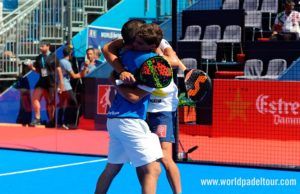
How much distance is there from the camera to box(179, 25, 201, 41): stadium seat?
60.0ft

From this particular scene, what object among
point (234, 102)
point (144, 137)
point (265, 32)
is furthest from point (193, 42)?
point (144, 137)

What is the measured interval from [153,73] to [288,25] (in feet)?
36.3

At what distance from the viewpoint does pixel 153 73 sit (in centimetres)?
597

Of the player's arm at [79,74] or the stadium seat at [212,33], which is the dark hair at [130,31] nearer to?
the player's arm at [79,74]

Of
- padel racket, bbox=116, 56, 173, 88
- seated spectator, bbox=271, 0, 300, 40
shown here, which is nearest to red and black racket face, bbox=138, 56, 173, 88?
padel racket, bbox=116, 56, 173, 88

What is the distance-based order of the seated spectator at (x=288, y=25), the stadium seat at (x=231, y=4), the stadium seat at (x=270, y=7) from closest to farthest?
1. the seated spectator at (x=288, y=25)
2. the stadium seat at (x=270, y=7)
3. the stadium seat at (x=231, y=4)

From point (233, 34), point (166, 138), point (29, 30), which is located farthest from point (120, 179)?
point (29, 30)

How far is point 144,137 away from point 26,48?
14.0 meters

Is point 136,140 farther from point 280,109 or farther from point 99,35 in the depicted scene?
point 99,35

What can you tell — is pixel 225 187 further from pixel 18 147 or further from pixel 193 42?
pixel 193 42

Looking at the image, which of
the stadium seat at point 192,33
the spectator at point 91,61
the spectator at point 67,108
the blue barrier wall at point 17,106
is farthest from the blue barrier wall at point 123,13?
the spectator at point 67,108

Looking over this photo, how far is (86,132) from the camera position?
1452 centimetres

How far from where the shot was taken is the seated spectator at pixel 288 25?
16.4 meters

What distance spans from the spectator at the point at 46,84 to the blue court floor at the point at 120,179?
3.87 meters
